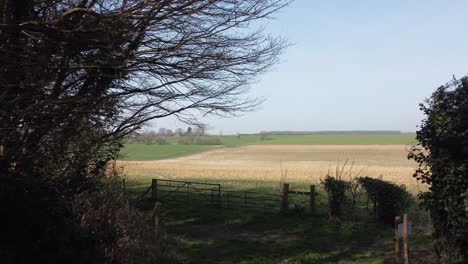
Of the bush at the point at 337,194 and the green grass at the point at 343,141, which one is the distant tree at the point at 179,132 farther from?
the green grass at the point at 343,141

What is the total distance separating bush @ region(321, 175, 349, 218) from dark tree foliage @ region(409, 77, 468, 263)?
6681 millimetres

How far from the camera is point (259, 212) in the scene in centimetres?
1716

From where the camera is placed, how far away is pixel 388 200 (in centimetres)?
1425

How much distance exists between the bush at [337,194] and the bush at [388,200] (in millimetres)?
952

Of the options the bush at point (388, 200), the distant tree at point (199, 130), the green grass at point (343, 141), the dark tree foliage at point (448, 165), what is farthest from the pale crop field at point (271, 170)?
the green grass at point (343, 141)

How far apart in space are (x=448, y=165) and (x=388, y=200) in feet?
20.6

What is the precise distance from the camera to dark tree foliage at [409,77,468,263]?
798 cm

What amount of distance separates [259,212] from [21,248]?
1277 cm

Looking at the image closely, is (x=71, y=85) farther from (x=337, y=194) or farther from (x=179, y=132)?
(x=337, y=194)

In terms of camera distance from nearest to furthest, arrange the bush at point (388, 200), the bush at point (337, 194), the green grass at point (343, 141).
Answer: the bush at point (388, 200) → the bush at point (337, 194) → the green grass at point (343, 141)

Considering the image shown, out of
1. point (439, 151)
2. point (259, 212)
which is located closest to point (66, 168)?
point (439, 151)

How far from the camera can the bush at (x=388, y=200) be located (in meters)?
14.2

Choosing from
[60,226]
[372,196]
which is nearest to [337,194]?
[372,196]

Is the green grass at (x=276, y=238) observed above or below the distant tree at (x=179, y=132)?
below
